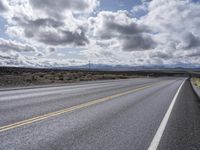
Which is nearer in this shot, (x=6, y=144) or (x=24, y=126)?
(x=6, y=144)

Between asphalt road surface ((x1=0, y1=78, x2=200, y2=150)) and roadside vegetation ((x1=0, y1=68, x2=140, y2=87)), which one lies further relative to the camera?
roadside vegetation ((x1=0, y1=68, x2=140, y2=87))

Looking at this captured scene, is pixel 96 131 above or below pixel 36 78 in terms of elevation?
above

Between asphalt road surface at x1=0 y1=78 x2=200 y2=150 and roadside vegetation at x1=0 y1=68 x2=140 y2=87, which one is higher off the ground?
asphalt road surface at x1=0 y1=78 x2=200 y2=150

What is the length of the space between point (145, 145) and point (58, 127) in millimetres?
2718

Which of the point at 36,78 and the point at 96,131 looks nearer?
the point at 96,131

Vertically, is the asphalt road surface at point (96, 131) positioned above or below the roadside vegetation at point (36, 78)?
above

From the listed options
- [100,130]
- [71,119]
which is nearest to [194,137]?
[100,130]

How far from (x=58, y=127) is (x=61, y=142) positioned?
177 centimetres

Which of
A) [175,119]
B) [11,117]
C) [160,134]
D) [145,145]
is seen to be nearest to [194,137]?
[160,134]

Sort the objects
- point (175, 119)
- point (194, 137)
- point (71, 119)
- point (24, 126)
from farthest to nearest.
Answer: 1. point (175, 119)
2. point (71, 119)
3. point (24, 126)
4. point (194, 137)

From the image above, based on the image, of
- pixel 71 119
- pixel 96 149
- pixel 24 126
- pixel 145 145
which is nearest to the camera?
pixel 96 149

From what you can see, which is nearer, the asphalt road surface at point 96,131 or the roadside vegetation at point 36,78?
the asphalt road surface at point 96,131

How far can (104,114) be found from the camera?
35.7 feet

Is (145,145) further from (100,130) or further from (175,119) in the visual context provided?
(175,119)
